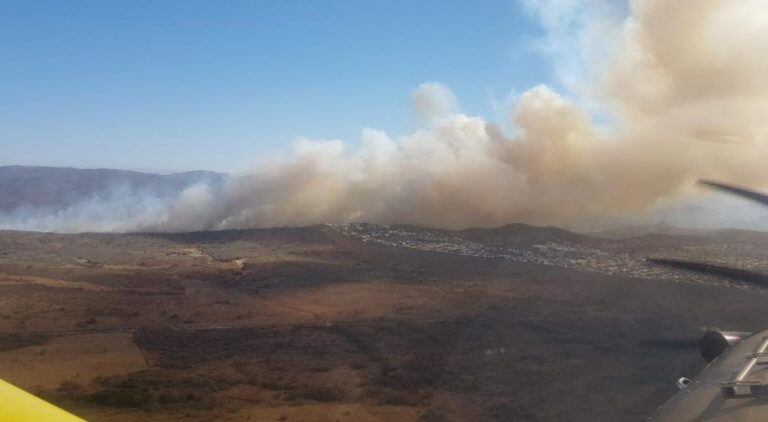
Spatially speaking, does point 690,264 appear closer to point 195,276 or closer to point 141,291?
point 141,291

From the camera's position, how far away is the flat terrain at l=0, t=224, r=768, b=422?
10.9 metres

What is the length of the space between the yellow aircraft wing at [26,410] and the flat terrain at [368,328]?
7.77m

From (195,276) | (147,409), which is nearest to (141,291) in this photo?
(195,276)

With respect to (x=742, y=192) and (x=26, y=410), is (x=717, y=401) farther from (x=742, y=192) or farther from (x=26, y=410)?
(x=742, y=192)

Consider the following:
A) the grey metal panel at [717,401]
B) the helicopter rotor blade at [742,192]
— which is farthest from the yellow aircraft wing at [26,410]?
the helicopter rotor blade at [742,192]

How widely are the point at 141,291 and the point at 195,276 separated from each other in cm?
351

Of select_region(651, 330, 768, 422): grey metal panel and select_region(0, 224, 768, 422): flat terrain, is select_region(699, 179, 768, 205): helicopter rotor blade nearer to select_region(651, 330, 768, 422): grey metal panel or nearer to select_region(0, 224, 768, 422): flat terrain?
select_region(0, 224, 768, 422): flat terrain

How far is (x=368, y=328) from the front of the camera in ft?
53.7

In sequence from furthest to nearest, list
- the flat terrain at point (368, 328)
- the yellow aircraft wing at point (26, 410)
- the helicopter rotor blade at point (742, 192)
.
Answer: the flat terrain at point (368, 328) < the helicopter rotor blade at point (742, 192) < the yellow aircraft wing at point (26, 410)

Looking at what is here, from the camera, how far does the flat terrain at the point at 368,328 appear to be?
10.9m

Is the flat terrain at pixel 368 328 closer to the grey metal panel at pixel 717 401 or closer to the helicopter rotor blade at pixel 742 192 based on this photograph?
the helicopter rotor blade at pixel 742 192

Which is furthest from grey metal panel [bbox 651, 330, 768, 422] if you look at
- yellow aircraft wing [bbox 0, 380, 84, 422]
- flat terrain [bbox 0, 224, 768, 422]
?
yellow aircraft wing [bbox 0, 380, 84, 422]

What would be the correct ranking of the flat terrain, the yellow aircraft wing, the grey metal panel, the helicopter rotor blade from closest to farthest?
the yellow aircraft wing → the grey metal panel → the helicopter rotor blade → the flat terrain

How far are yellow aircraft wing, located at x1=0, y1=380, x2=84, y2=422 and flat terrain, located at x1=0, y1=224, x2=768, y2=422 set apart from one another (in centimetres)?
777
